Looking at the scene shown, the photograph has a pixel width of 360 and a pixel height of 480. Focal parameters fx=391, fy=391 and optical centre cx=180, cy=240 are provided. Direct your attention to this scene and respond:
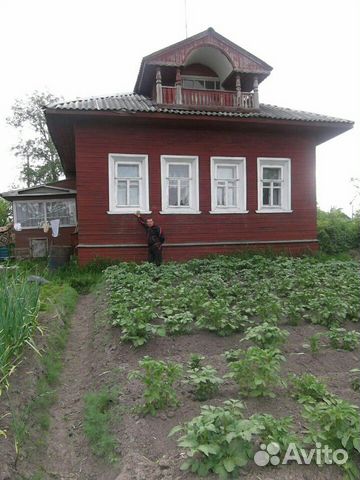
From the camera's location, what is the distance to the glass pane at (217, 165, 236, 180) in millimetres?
11797

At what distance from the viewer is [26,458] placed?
280cm

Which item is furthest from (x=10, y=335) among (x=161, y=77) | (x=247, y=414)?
(x=161, y=77)

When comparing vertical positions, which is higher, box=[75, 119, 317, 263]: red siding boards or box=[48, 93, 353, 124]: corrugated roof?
box=[48, 93, 353, 124]: corrugated roof

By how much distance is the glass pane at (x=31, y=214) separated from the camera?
16078mm

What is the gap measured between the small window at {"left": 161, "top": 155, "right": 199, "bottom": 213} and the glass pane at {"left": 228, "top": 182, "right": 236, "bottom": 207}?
1077 mm

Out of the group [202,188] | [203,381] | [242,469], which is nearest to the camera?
[242,469]

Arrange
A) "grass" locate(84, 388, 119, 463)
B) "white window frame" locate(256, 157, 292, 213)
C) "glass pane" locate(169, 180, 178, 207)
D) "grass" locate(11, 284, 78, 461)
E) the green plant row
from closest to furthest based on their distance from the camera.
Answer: "grass" locate(84, 388, 119, 463) → "grass" locate(11, 284, 78, 461) → the green plant row → "glass pane" locate(169, 180, 178, 207) → "white window frame" locate(256, 157, 292, 213)

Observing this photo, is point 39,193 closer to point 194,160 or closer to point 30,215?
point 30,215

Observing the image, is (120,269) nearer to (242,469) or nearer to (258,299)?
(258,299)

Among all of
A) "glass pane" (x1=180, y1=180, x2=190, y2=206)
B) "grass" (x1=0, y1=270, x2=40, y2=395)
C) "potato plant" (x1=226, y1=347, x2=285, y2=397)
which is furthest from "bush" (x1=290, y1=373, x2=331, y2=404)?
"glass pane" (x1=180, y1=180, x2=190, y2=206)

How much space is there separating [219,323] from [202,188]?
23.6ft

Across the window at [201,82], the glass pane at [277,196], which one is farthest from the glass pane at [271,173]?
the window at [201,82]

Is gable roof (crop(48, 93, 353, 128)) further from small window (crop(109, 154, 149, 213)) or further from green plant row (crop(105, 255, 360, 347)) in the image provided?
green plant row (crop(105, 255, 360, 347))

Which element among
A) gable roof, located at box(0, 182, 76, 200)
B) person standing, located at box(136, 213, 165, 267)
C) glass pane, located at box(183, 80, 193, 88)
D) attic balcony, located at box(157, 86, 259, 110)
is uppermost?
glass pane, located at box(183, 80, 193, 88)
